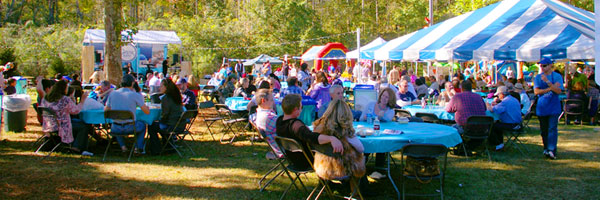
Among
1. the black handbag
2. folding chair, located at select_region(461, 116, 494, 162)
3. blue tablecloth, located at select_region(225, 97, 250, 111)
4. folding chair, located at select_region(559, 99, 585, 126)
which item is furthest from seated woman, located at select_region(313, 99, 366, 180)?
folding chair, located at select_region(559, 99, 585, 126)

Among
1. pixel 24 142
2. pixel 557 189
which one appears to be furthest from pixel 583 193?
pixel 24 142

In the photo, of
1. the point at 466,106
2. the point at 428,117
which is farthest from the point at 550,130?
the point at 428,117

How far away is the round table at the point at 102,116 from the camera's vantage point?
6.88m

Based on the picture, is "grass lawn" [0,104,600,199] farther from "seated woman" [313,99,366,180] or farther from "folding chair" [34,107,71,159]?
"seated woman" [313,99,366,180]

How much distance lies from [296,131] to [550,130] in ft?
13.8

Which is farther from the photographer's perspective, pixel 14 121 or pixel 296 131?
pixel 14 121

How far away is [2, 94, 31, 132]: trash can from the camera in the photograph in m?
9.07

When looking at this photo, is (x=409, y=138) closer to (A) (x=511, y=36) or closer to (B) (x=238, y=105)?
(B) (x=238, y=105)

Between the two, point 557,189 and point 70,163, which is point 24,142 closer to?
point 70,163

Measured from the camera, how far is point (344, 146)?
3.96 metres

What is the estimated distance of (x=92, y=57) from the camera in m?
21.4

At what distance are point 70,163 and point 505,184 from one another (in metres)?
5.43

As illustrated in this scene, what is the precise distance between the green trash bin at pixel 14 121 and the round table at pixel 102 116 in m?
3.10

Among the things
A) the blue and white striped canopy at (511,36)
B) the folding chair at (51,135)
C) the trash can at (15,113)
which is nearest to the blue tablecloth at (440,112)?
the blue and white striped canopy at (511,36)
